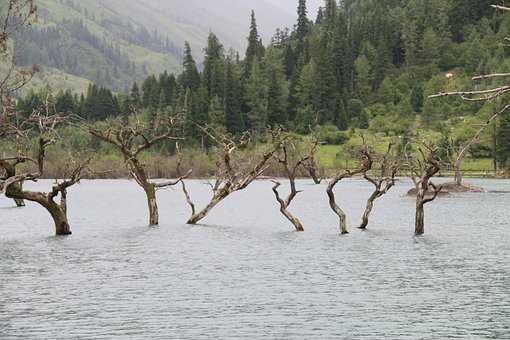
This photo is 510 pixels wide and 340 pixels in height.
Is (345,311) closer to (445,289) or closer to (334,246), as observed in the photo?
(445,289)

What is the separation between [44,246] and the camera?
48.5 metres

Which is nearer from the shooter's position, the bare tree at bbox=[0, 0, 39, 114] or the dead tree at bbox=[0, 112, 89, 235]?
the bare tree at bbox=[0, 0, 39, 114]

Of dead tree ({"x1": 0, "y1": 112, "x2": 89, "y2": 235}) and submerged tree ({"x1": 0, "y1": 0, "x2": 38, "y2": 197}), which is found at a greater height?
submerged tree ({"x1": 0, "y1": 0, "x2": 38, "y2": 197})

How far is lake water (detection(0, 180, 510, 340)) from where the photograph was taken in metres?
25.0

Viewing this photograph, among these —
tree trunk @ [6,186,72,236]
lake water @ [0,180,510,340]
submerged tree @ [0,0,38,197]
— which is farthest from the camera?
tree trunk @ [6,186,72,236]

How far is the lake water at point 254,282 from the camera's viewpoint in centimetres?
2502

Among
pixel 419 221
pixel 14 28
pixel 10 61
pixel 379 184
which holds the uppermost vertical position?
pixel 14 28

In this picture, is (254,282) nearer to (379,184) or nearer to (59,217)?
(59,217)

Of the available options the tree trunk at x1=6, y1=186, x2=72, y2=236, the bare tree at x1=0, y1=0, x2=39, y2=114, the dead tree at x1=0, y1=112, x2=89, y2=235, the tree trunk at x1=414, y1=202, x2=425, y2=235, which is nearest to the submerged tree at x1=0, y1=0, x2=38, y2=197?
the bare tree at x1=0, y1=0, x2=39, y2=114

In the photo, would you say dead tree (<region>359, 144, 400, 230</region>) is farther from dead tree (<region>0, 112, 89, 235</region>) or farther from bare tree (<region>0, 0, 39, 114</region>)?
bare tree (<region>0, 0, 39, 114</region>)

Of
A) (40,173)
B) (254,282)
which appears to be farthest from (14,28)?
(40,173)

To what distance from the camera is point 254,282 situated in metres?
34.3

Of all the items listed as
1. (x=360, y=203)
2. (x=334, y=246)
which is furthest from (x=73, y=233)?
(x=360, y=203)

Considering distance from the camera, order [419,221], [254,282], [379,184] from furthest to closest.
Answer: [379,184] → [419,221] → [254,282]
